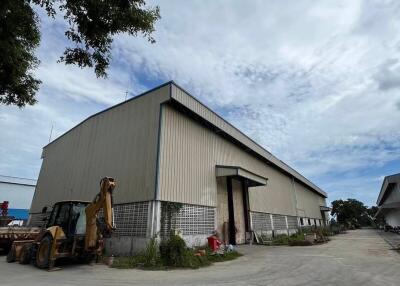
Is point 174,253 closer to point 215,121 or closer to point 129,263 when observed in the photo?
point 129,263

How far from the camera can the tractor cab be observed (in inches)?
402

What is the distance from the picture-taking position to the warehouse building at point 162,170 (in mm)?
12969

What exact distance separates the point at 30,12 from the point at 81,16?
161 cm

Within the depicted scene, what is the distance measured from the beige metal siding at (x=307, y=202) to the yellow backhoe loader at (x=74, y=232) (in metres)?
30.4

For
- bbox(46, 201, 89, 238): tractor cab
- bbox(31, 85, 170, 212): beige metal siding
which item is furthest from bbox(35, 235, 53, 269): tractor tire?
bbox(31, 85, 170, 212): beige metal siding

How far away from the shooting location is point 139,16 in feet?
23.3

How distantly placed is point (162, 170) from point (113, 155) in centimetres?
415

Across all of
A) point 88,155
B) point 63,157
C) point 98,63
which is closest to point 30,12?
point 98,63

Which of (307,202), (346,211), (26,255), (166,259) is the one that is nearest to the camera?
(166,259)

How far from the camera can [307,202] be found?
4075 cm

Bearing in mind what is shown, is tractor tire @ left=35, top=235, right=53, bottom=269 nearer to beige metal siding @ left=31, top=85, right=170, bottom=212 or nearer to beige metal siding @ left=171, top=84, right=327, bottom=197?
beige metal siding @ left=31, top=85, right=170, bottom=212

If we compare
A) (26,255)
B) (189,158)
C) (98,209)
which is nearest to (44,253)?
(26,255)

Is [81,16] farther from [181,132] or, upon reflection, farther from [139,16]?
[181,132]

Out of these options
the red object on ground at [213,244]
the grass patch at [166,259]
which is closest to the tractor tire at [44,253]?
the grass patch at [166,259]
